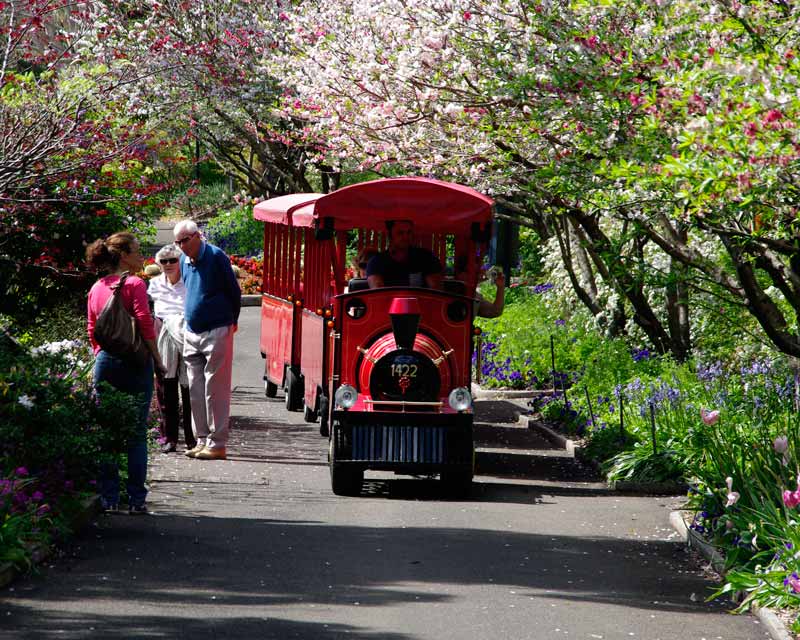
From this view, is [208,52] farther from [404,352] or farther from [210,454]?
[404,352]

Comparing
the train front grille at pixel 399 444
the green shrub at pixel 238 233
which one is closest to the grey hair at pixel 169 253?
the train front grille at pixel 399 444

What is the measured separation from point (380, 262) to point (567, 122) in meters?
2.11

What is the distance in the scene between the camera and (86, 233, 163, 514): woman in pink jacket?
9.73 meters

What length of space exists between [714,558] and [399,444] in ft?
11.1

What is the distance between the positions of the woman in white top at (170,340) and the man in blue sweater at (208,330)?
34 cm

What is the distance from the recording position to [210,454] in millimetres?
12891

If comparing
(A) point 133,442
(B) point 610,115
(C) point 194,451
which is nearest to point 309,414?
(C) point 194,451

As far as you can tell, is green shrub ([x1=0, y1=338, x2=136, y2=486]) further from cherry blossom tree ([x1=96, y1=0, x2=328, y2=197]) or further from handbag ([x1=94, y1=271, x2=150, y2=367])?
cherry blossom tree ([x1=96, y1=0, x2=328, y2=197])

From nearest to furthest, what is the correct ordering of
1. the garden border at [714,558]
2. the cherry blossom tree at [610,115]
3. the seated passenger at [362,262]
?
the garden border at [714,558], the cherry blossom tree at [610,115], the seated passenger at [362,262]

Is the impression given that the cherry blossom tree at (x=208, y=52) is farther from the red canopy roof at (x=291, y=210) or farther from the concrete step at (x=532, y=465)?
the concrete step at (x=532, y=465)

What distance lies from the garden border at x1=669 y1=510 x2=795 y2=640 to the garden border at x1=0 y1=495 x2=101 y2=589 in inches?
162

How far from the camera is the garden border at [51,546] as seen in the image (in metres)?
7.54

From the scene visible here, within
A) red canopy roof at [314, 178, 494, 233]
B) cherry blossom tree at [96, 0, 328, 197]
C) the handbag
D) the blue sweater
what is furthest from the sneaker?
cherry blossom tree at [96, 0, 328, 197]

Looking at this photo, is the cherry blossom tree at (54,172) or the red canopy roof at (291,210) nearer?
the cherry blossom tree at (54,172)
